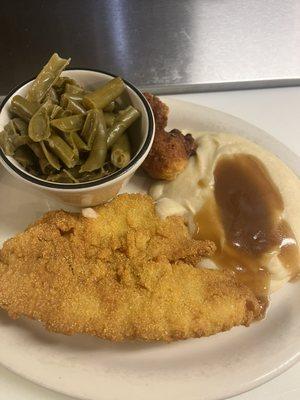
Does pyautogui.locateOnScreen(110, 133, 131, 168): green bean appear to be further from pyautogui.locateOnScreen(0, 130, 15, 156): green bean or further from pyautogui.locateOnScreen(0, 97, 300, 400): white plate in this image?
pyautogui.locateOnScreen(0, 97, 300, 400): white plate

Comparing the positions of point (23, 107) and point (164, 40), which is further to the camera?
point (164, 40)

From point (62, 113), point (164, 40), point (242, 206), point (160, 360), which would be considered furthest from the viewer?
point (164, 40)

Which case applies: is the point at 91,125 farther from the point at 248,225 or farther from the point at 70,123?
the point at 248,225

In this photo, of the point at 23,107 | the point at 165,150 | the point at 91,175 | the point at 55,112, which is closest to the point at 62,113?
the point at 55,112

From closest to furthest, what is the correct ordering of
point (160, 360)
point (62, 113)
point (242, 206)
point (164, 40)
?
point (160, 360)
point (62, 113)
point (242, 206)
point (164, 40)

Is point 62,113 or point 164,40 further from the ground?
point 62,113

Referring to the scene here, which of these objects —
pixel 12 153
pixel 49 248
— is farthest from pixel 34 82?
pixel 49 248

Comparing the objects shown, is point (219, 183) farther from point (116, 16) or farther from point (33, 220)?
point (116, 16)
